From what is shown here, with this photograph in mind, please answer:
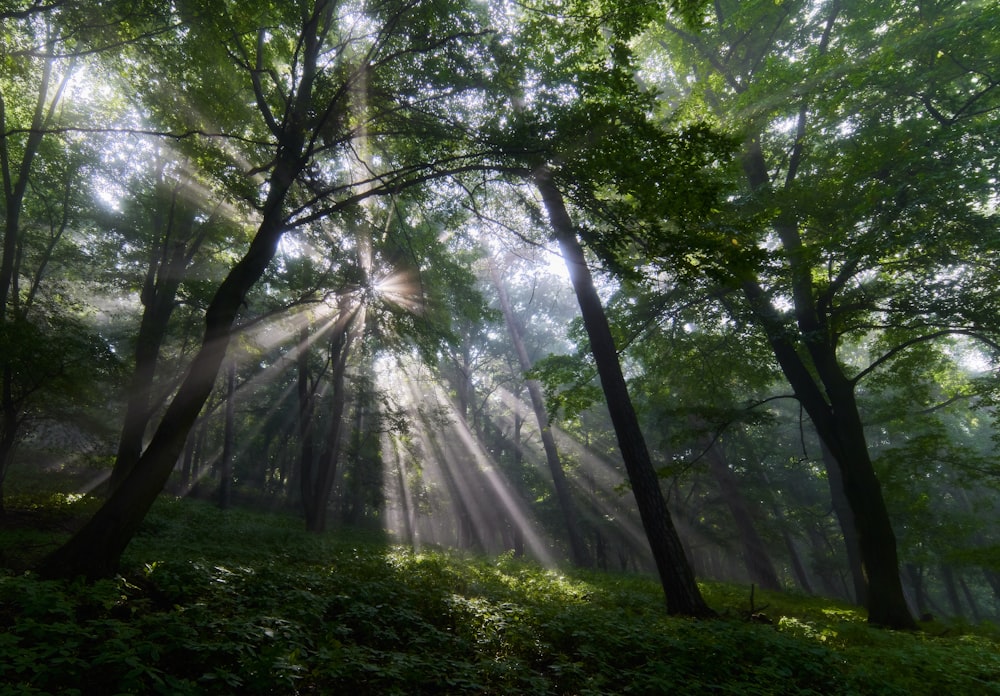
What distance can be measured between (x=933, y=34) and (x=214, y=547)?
17017 mm

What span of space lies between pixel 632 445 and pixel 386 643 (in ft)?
16.0

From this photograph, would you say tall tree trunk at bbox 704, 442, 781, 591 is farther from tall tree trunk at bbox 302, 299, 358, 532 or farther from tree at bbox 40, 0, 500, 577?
tree at bbox 40, 0, 500, 577

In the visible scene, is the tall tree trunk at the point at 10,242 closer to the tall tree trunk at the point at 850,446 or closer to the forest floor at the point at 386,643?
the forest floor at the point at 386,643

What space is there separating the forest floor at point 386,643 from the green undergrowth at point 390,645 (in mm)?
20

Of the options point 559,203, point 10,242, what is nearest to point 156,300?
point 10,242

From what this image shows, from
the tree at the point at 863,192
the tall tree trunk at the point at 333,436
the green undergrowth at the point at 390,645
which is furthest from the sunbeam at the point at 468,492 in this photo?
the green undergrowth at the point at 390,645

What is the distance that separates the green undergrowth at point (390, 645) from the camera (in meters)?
3.26

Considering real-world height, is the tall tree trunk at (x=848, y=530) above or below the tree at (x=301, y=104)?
below

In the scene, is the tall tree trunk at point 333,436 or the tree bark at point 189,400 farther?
the tall tree trunk at point 333,436

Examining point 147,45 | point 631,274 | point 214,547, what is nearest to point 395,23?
point 147,45

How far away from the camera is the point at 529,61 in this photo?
7.90 meters

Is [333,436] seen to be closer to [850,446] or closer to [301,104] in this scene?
[301,104]

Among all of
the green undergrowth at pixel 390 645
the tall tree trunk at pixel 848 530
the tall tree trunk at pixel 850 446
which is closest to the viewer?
the green undergrowth at pixel 390 645

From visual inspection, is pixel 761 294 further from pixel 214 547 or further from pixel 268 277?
pixel 268 277
